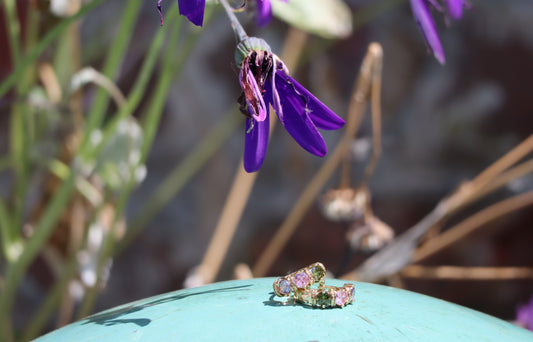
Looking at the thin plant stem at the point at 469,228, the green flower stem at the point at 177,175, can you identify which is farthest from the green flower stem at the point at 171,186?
the thin plant stem at the point at 469,228

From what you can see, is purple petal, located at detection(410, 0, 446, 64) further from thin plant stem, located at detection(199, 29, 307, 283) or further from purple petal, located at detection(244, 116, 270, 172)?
thin plant stem, located at detection(199, 29, 307, 283)

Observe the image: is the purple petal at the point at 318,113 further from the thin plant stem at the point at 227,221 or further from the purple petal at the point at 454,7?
the thin plant stem at the point at 227,221

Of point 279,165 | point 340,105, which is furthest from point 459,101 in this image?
point 279,165

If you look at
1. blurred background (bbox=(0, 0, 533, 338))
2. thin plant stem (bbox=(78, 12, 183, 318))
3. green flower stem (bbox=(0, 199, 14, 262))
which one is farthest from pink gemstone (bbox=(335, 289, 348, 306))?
blurred background (bbox=(0, 0, 533, 338))

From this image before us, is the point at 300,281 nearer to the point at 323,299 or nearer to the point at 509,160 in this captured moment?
the point at 323,299

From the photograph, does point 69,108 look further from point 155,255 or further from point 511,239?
point 511,239
